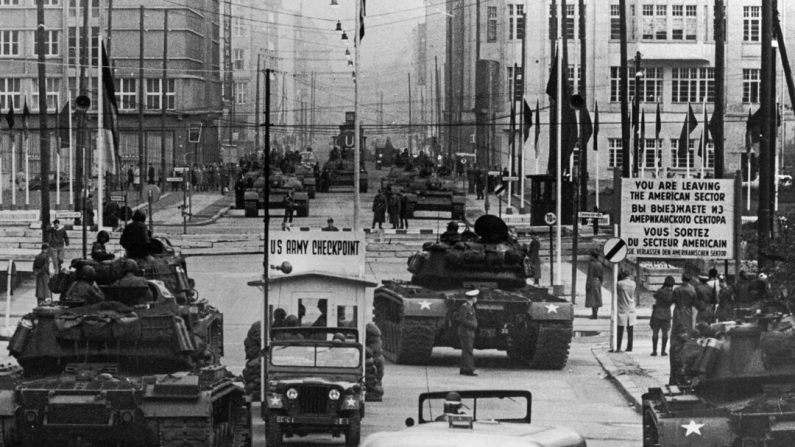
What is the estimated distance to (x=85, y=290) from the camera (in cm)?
2158

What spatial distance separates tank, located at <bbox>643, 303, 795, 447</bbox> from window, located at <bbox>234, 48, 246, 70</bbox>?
11264 cm

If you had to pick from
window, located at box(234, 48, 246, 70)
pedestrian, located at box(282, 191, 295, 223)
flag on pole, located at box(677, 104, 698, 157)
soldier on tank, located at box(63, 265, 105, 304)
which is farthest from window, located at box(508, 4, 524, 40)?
soldier on tank, located at box(63, 265, 105, 304)

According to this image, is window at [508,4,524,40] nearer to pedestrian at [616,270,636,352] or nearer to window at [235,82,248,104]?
window at [235,82,248,104]

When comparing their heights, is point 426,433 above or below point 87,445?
above

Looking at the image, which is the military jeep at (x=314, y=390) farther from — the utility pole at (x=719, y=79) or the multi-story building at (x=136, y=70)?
the multi-story building at (x=136, y=70)

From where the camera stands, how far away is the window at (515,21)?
91.2 meters

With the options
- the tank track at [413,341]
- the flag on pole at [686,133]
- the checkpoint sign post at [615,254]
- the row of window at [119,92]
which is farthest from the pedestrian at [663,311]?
the row of window at [119,92]

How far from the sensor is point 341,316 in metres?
23.8

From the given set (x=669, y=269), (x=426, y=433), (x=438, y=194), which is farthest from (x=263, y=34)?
Result: (x=426, y=433)

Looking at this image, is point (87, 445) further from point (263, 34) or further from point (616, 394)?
point (263, 34)

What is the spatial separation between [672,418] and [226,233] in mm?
45738

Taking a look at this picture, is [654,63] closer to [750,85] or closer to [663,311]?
[750,85]

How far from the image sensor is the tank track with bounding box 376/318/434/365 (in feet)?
96.8

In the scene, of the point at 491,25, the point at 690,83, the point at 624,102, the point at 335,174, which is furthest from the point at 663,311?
the point at 491,25
